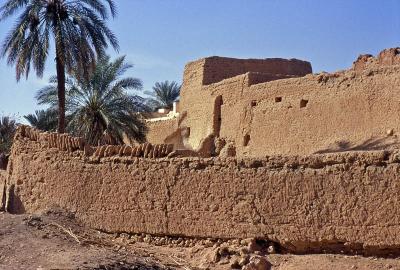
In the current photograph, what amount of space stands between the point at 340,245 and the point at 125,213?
333 centimetres

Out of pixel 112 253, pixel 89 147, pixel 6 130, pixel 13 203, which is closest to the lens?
pixel 112 253

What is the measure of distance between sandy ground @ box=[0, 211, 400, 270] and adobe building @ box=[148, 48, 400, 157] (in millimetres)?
5048

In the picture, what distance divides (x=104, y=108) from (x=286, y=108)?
16.6ft

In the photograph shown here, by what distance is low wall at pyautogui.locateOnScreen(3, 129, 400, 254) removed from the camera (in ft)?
26.9

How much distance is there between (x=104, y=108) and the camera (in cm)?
1936

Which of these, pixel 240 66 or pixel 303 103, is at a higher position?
pixel 240 66

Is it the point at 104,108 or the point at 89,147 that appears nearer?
the point at 89,147

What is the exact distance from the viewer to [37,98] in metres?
20.3

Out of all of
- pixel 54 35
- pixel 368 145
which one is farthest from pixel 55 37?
pixel 368 145

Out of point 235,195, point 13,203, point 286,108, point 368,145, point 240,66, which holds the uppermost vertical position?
point 240,66

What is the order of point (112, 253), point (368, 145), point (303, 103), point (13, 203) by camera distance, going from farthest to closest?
1. point (303, 103)
2. point (368, 145)
3. point (13, 203)
4. point (112, 253)

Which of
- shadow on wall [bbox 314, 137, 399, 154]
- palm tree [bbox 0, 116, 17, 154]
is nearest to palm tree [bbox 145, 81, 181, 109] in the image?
palm tree [bbox 0, 116, 17, 154]

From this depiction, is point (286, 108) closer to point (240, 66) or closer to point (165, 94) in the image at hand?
point (240, 66)

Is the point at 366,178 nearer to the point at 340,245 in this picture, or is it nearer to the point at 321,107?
the point at 340,245
